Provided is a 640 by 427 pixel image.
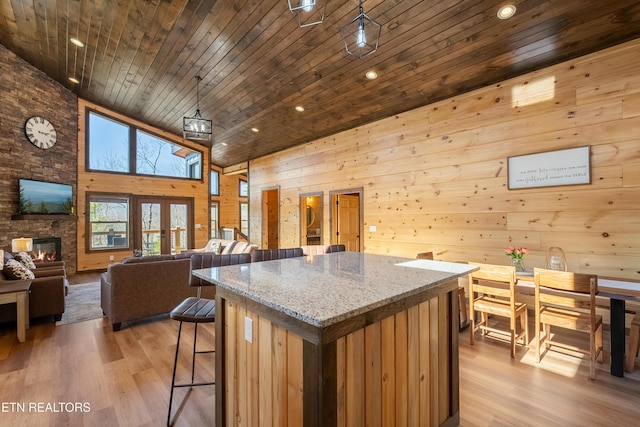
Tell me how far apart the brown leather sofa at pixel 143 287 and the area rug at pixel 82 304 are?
0.40 meters

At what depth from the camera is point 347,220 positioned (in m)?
6.60

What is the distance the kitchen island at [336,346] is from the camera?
43.9 inches

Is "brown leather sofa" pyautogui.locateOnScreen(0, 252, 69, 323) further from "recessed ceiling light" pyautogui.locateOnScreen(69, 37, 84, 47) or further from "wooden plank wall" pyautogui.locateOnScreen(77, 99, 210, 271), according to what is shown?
"wooden plank wall" pyautogui.locateOnScreen(77, 99, 210, 271)

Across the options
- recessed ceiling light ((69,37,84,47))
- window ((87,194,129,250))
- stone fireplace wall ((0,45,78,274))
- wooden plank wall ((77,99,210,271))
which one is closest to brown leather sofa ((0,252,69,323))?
stone fireplace wall ((0,45,78,274))

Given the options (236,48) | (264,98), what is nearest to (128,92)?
(264,98)

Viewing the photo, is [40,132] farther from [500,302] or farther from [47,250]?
[500,302]

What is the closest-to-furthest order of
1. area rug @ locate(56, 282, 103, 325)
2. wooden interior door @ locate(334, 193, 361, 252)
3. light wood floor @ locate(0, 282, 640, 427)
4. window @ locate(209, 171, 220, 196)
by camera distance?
light wood floor @ locate(0, 282, 640, 427) → area rug @ locate(56, 282, 103, 325) → wooden interior door @ locate(334, 193, 361, 252) → window @ locate(209, 171, 220, 196)

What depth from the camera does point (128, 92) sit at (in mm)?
6164

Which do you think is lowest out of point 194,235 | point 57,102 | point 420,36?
point 194,235

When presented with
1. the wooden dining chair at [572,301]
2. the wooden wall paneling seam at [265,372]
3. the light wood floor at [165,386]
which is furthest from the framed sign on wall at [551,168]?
the wooden wall paneling seam at [265,372]

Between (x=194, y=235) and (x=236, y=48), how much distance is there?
650 cm

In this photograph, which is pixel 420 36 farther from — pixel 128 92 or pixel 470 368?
pixel 128 92

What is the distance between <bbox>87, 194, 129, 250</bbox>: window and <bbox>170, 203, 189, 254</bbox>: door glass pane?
115cm

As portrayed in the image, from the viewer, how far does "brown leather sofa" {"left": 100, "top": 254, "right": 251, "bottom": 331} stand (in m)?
3.46
